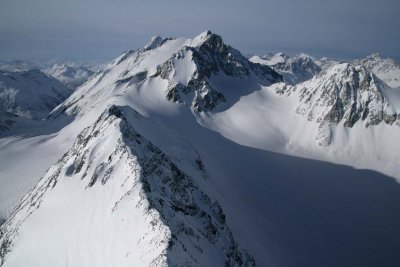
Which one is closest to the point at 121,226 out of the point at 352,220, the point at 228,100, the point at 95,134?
the point at 95,134

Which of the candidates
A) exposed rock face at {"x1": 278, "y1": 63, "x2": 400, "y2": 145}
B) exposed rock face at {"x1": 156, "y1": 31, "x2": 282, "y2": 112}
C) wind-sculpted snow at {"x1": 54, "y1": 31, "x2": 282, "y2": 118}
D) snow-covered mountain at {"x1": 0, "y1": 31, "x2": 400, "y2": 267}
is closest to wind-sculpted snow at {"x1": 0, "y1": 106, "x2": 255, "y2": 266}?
snow-covered mountain at {"x1": 0, "y1": 31, "x2": 400, "y2": 267}

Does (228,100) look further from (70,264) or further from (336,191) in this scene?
(70,264)

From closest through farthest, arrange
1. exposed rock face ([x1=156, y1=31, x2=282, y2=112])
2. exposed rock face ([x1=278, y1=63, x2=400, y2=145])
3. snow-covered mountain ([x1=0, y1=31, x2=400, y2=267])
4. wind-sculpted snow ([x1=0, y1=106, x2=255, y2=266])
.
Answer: wind-sculpted snow ([x1=0, y1=106, x2=255, y2=266])
snow-covered mountain ([x1=0, y1=31, x2=400, y2=267])
exposed rock face ([x1=278, y1=63, x2=400, y2=145])
exposed rock face ([x1=156, y1=31, x2=282, y2=112])

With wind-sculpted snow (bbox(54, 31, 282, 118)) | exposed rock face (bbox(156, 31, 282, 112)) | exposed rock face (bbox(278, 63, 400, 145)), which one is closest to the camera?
exposed rock face (bbox(278, 63, 400, 145))

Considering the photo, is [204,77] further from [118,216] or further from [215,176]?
[118,216]

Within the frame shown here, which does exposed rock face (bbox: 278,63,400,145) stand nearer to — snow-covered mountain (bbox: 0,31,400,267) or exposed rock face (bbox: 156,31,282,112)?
snow-covered mountain (bbox: 0,31,400,267)

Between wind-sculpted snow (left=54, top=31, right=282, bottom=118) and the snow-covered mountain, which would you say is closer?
the snow-covered mountain
